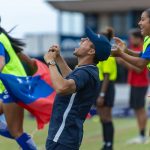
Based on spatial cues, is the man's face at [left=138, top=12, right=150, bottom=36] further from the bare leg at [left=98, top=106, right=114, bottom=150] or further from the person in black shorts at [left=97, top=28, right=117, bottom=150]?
the bare leg at [left=98, top=106, right=114, bottom=150]

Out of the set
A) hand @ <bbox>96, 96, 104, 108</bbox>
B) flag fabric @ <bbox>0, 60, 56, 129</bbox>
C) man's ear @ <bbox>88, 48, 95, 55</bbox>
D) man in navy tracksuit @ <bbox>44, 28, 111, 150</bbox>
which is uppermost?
man's ear @ <bbox>88, 48, 95, 55</bbox>

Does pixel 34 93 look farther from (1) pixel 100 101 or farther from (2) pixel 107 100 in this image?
(2) pixel 107 100

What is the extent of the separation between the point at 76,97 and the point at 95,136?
7.51 meters

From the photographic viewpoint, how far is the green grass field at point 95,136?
39.0 ft

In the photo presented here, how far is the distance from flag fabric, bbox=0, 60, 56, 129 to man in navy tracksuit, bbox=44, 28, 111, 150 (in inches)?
87.3

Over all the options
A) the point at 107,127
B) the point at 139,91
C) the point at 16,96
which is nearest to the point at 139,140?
the point at 139,91

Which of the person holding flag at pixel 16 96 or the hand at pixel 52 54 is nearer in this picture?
the hand at pixel 52 54

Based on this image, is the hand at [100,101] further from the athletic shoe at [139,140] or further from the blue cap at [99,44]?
the blue cap at [99,44]

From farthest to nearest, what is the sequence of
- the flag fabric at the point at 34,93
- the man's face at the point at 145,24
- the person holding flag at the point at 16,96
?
1. the flag fabric at the point at 34,93
2. the person holding flag at the point at 16,96
3. the man's face at the point at 145,24

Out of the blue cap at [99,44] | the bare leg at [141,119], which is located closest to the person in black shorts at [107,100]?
the bare leg at [141,119]

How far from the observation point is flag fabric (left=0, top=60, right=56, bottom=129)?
340 inches

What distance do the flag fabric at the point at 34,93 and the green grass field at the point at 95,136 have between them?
1860 millimetres

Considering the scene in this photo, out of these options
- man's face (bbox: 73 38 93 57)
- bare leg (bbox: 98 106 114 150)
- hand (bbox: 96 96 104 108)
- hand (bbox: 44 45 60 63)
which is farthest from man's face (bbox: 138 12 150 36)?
bare leg (bbox: 98 106 114 150)

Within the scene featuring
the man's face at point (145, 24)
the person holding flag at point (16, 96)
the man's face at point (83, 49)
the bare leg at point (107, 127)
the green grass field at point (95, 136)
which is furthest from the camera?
the green grass field at point (95, 136)
